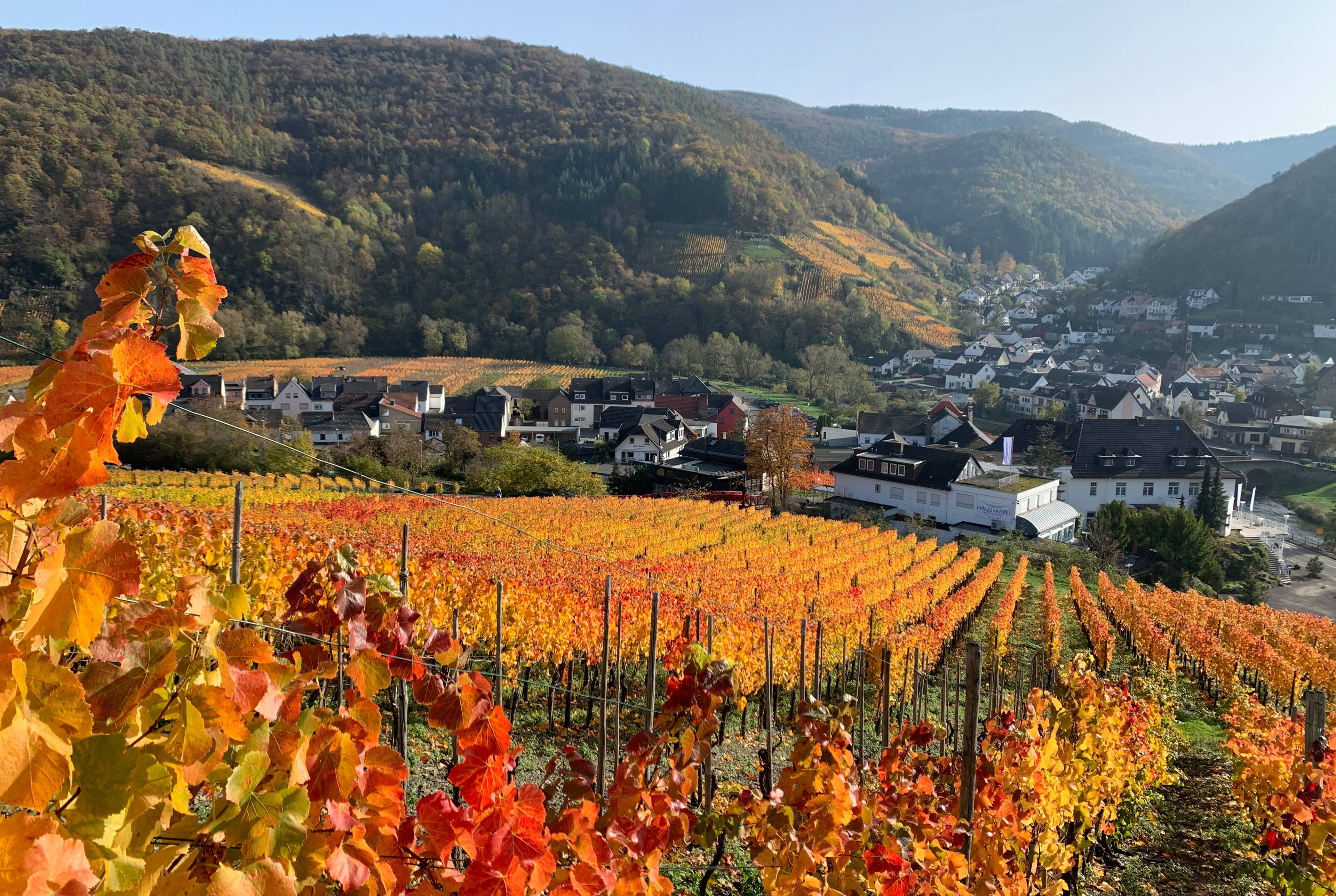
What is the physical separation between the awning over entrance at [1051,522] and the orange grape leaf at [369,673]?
1237 inches

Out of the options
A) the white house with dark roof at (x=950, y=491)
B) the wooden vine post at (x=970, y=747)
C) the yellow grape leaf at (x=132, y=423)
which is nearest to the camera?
the yellow grape leaf at (x=132, y=423)

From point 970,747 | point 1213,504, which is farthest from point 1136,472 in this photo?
point 970,747

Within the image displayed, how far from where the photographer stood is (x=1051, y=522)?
3167 cm

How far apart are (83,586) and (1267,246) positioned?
126m

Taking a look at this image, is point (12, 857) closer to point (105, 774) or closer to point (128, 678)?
point (105, 774)

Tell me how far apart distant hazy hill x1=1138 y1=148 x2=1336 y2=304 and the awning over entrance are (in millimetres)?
84624

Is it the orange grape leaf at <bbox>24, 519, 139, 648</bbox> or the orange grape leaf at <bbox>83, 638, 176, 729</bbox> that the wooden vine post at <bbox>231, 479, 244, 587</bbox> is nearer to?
the orange grape leaf at <bbox>83, 638, 176, 729</bbox>

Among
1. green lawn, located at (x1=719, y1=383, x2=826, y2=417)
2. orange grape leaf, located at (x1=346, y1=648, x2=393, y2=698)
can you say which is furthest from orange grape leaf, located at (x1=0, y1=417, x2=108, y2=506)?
green lawn, located at (x1=719, y1=383, x2=826, y2=417)

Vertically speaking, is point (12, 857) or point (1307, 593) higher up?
point (12, 857)

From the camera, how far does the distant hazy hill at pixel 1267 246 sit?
320 feet

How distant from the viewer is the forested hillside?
84438mm

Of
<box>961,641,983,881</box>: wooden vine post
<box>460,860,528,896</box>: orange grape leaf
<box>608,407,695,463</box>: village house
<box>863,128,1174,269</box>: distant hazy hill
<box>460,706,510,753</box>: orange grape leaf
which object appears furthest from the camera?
<box>863,128,1174,269</box>: distant hazy hill

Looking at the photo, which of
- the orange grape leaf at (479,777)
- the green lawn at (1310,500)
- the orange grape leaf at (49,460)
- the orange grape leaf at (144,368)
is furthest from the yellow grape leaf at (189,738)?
the green lawn at (1310,500)

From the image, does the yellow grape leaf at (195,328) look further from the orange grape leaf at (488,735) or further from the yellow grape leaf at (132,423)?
the orange grape leaf at (488,735)
